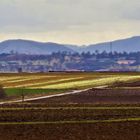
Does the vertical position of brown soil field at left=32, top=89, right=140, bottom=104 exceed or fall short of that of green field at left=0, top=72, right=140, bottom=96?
it exceeds it

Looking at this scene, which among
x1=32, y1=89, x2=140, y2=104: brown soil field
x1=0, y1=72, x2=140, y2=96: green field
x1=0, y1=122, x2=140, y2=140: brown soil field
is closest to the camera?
x1=0, y1=122, x2=140, y2=140: brown soil field

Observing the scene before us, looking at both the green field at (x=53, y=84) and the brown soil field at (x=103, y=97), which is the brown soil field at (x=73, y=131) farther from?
the green field at (x=53, y=84)

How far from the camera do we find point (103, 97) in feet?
243

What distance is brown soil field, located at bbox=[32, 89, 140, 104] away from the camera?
6894 centimetres

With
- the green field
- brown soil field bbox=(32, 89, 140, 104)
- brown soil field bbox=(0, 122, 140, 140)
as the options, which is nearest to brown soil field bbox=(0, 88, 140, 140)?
brown soil field bbox=(0, 122, 140, 140)

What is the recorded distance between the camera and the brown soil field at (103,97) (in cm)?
6894

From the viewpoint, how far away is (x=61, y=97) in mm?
74562

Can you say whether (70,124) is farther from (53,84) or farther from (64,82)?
(64,82)

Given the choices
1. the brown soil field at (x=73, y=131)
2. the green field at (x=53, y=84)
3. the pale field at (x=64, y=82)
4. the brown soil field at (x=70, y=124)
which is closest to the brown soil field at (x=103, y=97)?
the green field at (x=53, y=84)

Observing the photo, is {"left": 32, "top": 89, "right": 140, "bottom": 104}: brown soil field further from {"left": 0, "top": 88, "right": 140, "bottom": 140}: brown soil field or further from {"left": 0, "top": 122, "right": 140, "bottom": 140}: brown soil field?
{"left": 0, "top": 122, "right": 140, "bottom": 140}: brown soil field

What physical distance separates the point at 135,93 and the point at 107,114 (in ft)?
107

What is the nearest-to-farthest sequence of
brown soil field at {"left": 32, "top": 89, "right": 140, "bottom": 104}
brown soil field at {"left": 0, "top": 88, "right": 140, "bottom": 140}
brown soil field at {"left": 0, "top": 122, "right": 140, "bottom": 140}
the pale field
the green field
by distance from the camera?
brown soil field at {"left": 0, "top": 122, "right": 140, "bottom": 140} → brown soil field at {"left": 0, "top": 88, "right": 140, "bottom": 140} → brown soil field at {"left": 32, "top": 89, "right": 140, "bottom": 104} → the green field → the pale field

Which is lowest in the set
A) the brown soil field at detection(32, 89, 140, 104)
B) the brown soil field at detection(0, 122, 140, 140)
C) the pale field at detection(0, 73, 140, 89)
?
the pale field at detection(0, 73, 140, 89)

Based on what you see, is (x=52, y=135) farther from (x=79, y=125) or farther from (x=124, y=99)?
(x=124, y=99)
